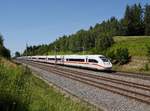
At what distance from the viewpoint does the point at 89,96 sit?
20531mm

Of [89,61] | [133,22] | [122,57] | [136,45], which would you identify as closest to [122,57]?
[122,57]

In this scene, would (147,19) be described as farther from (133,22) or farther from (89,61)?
(89,61)

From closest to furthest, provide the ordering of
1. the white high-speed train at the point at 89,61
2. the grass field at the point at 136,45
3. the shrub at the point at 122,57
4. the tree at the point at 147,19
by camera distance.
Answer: the white high-speed train at the point at 89,61 → the shrub at the point at 122,57 → the grass field at the point at 136,45 → the tree at the point at 147,19

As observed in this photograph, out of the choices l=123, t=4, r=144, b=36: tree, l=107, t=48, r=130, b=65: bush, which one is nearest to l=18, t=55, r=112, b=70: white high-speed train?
l=107, t=48, r=130, b=65: bush

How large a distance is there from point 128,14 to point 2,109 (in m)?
139

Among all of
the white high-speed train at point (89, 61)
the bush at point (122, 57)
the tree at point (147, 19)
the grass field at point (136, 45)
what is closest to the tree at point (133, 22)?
the tree at point (147, 19)

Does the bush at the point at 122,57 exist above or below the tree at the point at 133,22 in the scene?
below

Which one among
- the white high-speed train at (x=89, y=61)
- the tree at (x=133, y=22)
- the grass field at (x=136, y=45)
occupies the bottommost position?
the white high-speed train at (x=89, y=61)

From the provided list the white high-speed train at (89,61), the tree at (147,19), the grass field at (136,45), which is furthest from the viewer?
the tree at (147,19)

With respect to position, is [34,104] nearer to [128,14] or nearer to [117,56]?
[117,56]

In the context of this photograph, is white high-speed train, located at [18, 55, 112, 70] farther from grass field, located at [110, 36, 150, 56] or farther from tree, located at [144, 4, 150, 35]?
tree, located at [144, 4, 150, 35]

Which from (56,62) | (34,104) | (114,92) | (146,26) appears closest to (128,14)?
(146,26)

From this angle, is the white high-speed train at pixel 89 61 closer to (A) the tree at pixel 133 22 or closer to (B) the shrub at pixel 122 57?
(B) the shrub at pixel 122 57

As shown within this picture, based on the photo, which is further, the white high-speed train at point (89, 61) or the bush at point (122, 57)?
the bush at point (122, 57)
